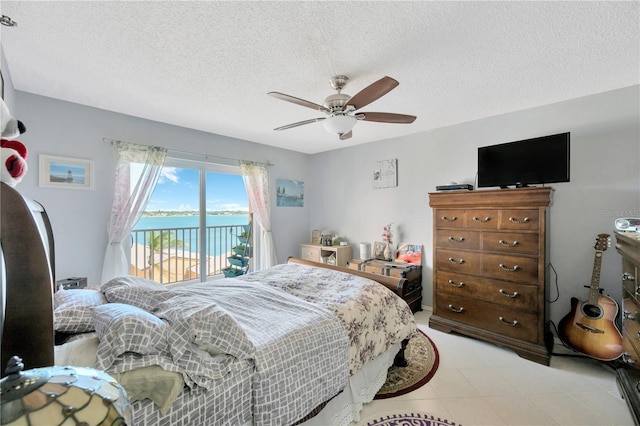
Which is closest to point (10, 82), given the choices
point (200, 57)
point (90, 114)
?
point (90, 114)

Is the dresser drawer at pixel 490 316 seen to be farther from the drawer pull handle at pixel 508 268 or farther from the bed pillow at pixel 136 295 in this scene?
the bed pillow at pixel 136 295

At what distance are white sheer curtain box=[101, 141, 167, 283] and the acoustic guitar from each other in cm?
452

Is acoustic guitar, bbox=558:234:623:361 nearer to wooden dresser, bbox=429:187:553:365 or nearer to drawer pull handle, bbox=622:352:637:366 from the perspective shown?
wooden dresser, bbox=429:187:553:365

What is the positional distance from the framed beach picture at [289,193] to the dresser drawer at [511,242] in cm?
307

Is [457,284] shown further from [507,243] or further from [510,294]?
[507,243]

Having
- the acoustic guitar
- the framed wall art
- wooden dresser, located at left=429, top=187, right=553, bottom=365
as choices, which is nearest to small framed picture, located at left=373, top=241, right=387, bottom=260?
the framed wall art

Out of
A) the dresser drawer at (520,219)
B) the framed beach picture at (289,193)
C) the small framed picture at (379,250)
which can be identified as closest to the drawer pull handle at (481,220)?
the dresser drawer at (520,219)

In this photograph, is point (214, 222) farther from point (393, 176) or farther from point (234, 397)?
point (234, 397)

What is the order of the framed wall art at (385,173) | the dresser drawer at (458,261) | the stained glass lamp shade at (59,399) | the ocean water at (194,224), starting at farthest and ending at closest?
the framed wall art at (385,173) → the ocean water at (194,224) → the dresser drawer at (458,261) → the stained glass lamp shade at (59,399)

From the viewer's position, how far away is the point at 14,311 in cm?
80

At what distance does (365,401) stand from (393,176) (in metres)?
2.89

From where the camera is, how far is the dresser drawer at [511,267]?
7.91ft

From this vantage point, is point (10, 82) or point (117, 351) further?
point (10, 82)

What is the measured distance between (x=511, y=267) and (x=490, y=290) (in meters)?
0.31
